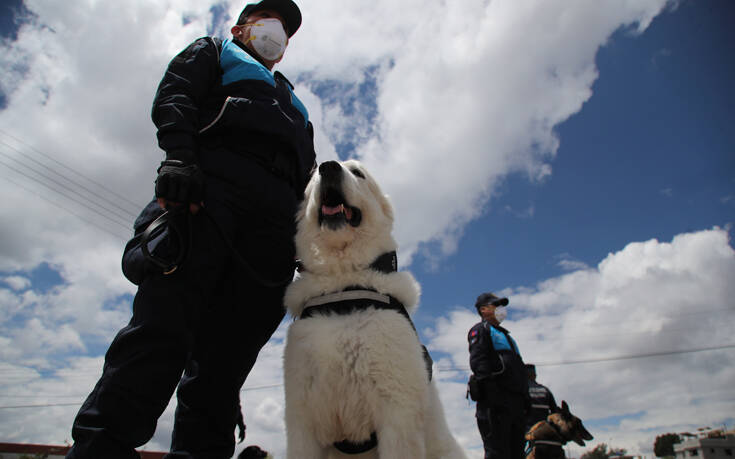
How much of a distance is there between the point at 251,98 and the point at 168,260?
1147 millimetres

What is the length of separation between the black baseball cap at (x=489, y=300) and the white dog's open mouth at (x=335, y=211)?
18.2 ft

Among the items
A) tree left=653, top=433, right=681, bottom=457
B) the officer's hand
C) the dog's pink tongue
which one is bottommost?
tree left=653, top=433, right=681, bottom=457

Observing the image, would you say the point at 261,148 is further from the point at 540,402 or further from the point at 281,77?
the point at 540,402

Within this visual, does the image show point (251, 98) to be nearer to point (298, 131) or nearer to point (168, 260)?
point (298, 131)

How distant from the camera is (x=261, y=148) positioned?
243 centimetres

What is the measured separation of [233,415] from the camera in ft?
7.95

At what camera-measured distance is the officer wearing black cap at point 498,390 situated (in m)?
5.75

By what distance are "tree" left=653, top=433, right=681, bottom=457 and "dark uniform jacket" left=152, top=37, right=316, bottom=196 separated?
71.3 meters

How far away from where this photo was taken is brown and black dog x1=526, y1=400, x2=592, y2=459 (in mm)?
6977

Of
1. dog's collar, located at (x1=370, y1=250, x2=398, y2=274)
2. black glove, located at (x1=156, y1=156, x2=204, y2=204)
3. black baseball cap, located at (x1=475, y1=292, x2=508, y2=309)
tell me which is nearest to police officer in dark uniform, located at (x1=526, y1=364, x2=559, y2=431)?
black baseball cap, located at (x1=475, y1=292, x2=508, y2=309)

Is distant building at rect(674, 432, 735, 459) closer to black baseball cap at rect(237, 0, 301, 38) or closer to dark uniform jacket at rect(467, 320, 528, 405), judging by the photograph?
dark uniform jacket at rect(467, 320, 528, 405)

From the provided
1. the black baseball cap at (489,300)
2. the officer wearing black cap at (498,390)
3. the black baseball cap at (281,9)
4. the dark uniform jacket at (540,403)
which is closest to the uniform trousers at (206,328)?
the black baseball cap at (281,9)

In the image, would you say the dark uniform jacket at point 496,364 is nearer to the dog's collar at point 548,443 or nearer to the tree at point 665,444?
the dog's collar at point 548,443

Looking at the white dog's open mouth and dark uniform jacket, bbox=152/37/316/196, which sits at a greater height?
dark uniform jacket, bbox=152/37/316/196
